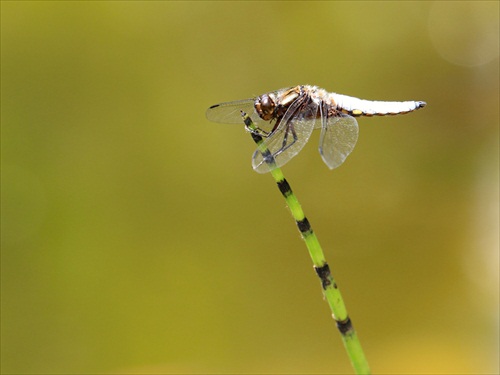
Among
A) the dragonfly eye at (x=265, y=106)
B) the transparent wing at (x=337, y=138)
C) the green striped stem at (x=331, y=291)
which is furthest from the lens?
the dragonfly eye at (x=265, y=106)

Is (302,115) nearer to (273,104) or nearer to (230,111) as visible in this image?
(273,104)

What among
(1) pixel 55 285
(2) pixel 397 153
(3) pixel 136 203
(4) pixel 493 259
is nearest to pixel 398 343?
(4) pixel 493 259

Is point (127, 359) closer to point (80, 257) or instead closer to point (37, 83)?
point (80, 257)

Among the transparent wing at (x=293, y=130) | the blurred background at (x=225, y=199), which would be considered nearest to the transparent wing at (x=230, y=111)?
the transparent wing at (x=293, y=130)

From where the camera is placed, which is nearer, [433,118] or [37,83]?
[37,83]

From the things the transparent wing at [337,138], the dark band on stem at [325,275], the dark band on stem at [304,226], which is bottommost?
the dark band on stem at [325,275]

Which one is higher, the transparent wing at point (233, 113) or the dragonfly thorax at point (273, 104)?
the transparent wing at point (233, 113)

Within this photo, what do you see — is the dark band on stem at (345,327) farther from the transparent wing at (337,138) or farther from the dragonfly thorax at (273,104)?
the dragonfly thorax at (273,104)

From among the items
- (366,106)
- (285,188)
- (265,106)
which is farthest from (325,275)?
(366,106)
